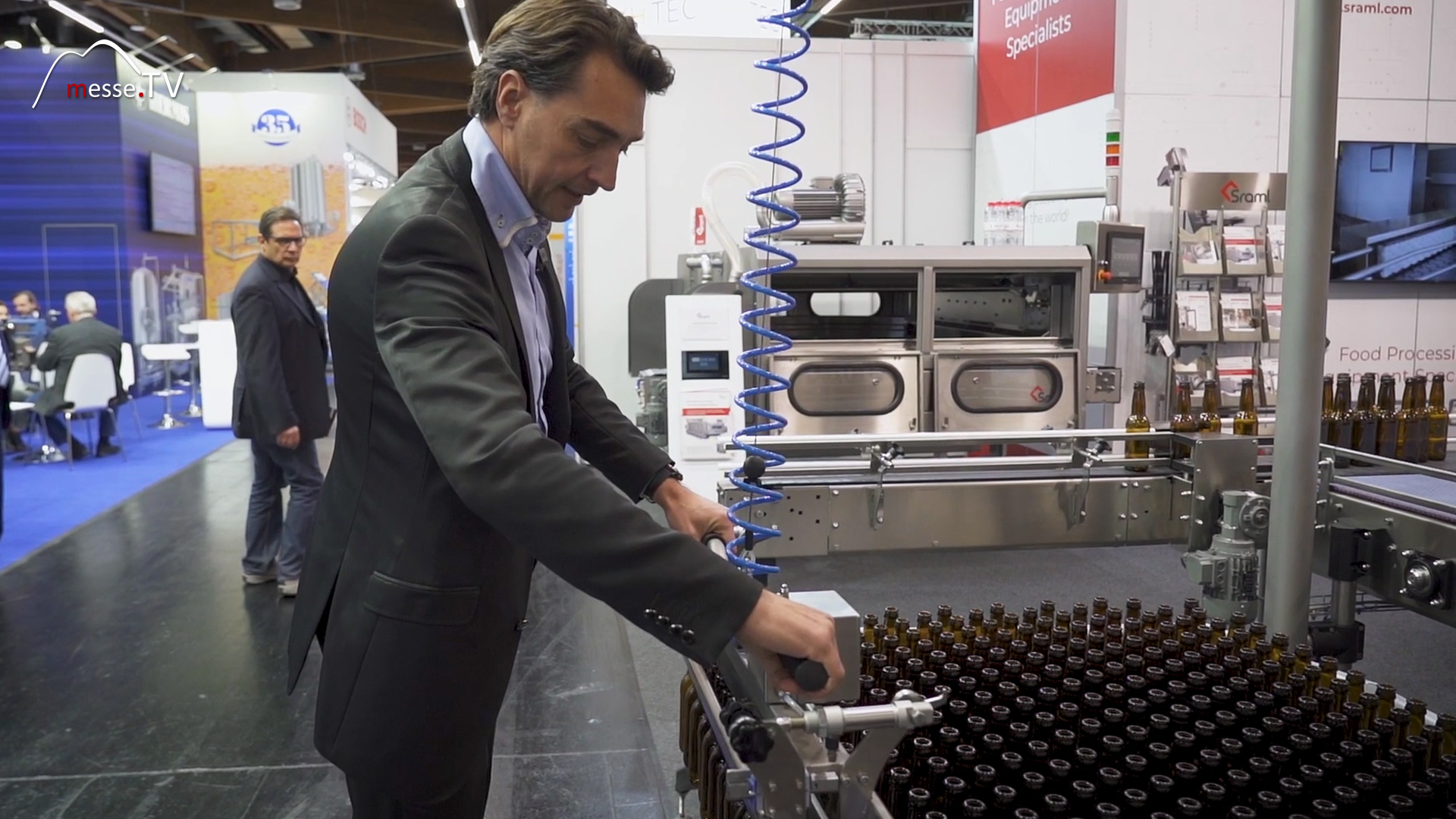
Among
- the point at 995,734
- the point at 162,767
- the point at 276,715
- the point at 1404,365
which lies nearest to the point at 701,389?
the point at 276,715

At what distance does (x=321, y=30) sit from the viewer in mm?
12953

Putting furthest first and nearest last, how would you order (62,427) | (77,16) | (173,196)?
(173,196), (77,16), (62,427)

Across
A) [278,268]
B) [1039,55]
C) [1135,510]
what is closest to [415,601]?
[1135,510]

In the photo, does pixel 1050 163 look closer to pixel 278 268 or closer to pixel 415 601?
pixel 278 268

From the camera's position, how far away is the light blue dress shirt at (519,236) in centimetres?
137

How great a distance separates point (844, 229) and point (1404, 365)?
150 inches

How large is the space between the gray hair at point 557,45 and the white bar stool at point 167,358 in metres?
11.4

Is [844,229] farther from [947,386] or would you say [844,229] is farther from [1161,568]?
[1161,568]

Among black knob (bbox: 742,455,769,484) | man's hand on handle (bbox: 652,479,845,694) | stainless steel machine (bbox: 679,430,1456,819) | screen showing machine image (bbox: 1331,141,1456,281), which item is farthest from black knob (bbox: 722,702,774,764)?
screen showing machine image (bbox: 1331,141,1456,281)

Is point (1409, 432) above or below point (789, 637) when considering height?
below

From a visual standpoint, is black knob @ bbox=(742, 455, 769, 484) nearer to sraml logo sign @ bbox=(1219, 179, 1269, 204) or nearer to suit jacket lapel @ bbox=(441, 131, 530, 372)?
suit jacket lapel @ bbox=(441, 131, 530, 372)

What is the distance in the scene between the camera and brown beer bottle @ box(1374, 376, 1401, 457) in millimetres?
4539

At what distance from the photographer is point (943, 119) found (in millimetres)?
7895

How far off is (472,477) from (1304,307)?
1.56 m
